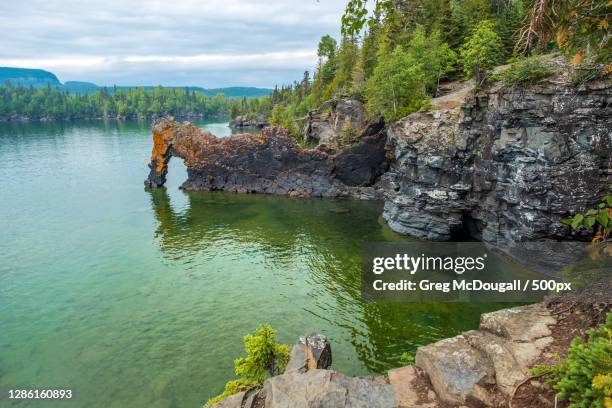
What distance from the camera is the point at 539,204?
2872 centimetres

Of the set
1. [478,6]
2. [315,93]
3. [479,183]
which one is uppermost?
[478,6]

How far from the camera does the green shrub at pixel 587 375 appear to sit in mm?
6277

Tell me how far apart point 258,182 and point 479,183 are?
116 ft

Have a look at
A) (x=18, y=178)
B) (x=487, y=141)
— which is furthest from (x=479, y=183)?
(x=18, y=178)

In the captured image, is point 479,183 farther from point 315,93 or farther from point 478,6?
point 315,93

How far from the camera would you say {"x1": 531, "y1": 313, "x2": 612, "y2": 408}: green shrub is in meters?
6.28

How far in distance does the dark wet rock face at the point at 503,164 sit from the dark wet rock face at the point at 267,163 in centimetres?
1385

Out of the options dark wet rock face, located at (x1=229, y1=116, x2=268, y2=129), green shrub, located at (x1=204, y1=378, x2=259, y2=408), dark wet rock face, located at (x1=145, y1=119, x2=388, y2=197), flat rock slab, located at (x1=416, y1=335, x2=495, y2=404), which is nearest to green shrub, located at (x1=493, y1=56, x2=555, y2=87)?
flat rock slab, located at (x1=416, y1=335, x2=495, y2=404)

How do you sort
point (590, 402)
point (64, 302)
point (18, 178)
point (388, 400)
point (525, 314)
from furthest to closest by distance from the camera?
point (18, 178) < point (64, 302) < point (525, 314) < point (388, 400) < point (590, 402)

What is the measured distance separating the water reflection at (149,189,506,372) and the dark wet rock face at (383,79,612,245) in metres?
5.55

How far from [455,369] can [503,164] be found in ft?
88.0

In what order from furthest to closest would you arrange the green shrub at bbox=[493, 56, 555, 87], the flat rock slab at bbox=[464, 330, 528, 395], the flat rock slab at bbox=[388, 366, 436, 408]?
the green shrub at bbox=[493, 56, 555, 87], the flat rock slab at bbox=[388, 366, 436, 408], the flat rock slab at bbox=[464, 330, 528, 395]

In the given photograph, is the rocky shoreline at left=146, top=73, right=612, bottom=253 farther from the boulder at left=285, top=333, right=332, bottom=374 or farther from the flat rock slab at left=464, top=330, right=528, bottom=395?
the flat rock slab at left=464, top=330, right=528, bottom=395

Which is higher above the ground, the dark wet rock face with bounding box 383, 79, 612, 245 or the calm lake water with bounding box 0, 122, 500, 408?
the dark wet rock face with bounding box 383, 79, 612, 245
